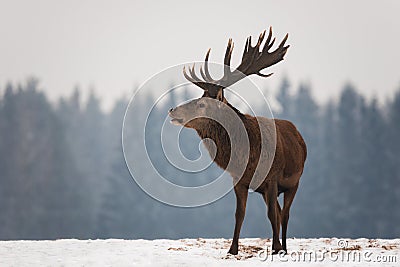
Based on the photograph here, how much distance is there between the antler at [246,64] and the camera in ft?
27.4

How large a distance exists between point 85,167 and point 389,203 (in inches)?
830

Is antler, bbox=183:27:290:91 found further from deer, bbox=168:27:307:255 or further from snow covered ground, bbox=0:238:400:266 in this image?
snow covered ground, bbox=0:238:400:266

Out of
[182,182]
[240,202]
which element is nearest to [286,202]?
[240,202]

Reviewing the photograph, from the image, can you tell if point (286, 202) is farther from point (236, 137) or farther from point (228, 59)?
point (228, 59)

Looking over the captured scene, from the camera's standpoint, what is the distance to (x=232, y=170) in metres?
8.27

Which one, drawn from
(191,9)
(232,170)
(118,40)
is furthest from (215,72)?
(191,9)

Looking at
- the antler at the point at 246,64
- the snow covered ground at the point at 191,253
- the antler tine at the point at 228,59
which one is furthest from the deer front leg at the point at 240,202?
the antler tine at the point at 228,59

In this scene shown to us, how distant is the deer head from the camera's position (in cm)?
819

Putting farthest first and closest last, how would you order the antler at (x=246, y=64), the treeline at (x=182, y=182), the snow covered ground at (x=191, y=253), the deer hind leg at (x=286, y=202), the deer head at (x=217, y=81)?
the treeline at (x=182, y=182) < the deer hind leg at (x=286, y=202) < the antler at (x=246, y=64) < the deer head at (x=217, y=81) < the snow covered ground at (x=191, y=253)

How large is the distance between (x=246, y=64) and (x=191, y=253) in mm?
2791

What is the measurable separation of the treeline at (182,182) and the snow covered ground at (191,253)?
2958 centimetres

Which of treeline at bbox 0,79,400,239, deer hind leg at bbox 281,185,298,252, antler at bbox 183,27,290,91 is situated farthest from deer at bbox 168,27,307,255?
treeline at bbox 0,79,400,239

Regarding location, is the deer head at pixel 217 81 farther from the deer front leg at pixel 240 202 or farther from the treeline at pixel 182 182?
the treeline at pixel 182 182

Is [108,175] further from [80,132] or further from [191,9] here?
[191,9]
